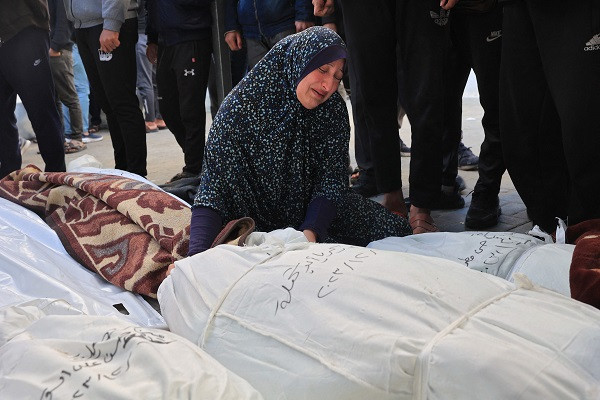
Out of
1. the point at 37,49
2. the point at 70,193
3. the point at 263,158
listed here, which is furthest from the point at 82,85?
the point at 263,158

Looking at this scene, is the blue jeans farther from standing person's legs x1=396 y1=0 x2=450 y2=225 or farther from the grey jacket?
standing person's legs x1=396 y1=0 x2=450 y2=225

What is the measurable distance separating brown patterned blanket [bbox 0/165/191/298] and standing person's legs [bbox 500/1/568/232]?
3.17 feet

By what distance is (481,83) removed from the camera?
244cm

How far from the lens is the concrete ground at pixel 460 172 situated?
2592 mm

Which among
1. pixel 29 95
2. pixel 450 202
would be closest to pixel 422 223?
pixel 450 202

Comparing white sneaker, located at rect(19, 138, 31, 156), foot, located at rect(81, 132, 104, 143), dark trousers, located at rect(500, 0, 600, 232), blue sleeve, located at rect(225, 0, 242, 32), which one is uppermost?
blue sleeve, located at rect(225, 0, 242, 32)

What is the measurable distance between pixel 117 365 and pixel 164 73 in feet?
8.50

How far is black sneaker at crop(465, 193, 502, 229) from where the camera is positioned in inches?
98.8

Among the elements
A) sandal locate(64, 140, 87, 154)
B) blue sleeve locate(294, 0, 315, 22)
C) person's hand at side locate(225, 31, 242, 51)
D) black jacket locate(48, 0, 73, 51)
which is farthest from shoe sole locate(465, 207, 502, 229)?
sandal locate(64, 140, 87, 154)

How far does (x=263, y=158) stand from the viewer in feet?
6.63

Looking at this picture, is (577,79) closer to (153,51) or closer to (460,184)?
(460,184)

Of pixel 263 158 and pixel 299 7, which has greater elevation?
pixel 299 7

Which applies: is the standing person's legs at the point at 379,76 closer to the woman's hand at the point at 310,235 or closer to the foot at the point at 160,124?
the woman's hand at the point at 310,235

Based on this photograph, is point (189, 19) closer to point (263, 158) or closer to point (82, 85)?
point (263, 158)
